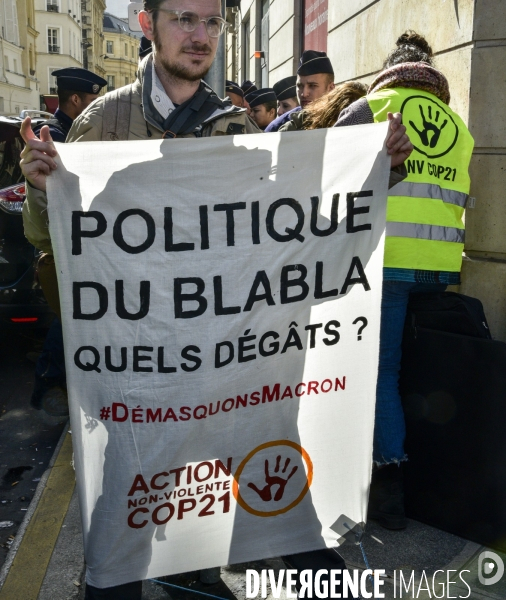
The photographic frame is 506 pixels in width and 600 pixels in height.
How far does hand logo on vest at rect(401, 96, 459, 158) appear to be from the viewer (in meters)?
3.02

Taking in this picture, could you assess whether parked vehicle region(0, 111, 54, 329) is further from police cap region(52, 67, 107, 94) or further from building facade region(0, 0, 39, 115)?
building facade region(0, 0, 39, 115)

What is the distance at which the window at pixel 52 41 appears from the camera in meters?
70.2

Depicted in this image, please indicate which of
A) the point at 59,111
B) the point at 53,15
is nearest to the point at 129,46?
the point at 53,15

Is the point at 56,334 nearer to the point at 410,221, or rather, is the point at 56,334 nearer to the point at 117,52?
the point at 410,221

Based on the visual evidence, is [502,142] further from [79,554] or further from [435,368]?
[79,554]

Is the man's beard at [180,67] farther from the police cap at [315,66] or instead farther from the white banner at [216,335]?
the police cap at [315,66]

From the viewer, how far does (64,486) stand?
3738 mm

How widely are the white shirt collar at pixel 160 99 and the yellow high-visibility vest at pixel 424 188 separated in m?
0.96

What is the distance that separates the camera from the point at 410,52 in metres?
3.31

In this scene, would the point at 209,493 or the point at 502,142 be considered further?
the point at 502,142

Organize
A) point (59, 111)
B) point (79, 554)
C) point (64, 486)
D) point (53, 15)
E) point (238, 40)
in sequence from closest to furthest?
1. point (79, 554)
2. point (64, 486)
3. point (59, 111)
4. point (238, 40)
5. point (53, 15)

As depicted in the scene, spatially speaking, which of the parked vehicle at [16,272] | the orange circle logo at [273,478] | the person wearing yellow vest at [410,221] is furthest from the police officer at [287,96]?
the orange circle logo at [273,478]

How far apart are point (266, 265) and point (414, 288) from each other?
3.56 feet

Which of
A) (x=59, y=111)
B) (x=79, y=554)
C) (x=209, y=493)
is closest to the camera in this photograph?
(x=209, y=493)
